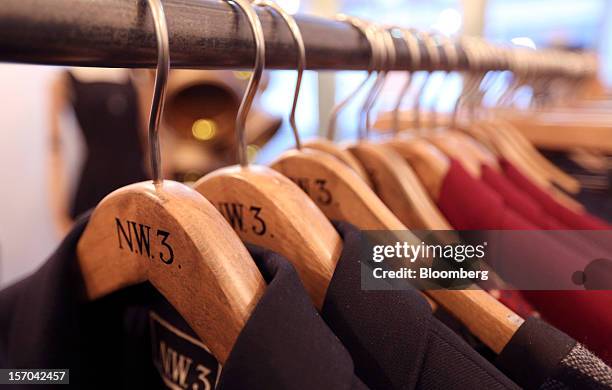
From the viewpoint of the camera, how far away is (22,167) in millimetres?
1888

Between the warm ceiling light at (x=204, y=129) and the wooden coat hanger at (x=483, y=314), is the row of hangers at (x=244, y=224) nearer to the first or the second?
the wooden coat hanger at (x=483, y=314)

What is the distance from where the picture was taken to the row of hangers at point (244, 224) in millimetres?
277

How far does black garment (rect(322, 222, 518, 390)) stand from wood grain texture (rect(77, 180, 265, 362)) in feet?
0.19

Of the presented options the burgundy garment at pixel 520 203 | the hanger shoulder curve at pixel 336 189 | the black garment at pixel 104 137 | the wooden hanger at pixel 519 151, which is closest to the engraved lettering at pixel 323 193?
the hanger shoulder curve at pixel 336 189

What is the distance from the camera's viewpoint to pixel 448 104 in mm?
2178

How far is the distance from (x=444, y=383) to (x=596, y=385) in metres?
0.09

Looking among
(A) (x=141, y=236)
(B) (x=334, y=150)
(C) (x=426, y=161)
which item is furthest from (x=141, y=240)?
(C) (x=426, y=161)

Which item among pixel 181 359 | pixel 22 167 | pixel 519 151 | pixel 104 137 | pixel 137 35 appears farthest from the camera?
pixel 22 167

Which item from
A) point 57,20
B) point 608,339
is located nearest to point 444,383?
point 608,339

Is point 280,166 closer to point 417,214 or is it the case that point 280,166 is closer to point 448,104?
point 417,214

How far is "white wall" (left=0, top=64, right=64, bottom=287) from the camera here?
1810mm

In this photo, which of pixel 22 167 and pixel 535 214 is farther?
pixel 22 167

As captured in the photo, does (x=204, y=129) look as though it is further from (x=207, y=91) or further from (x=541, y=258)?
(x=541, y=258)

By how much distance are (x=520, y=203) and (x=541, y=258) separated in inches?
3.9
